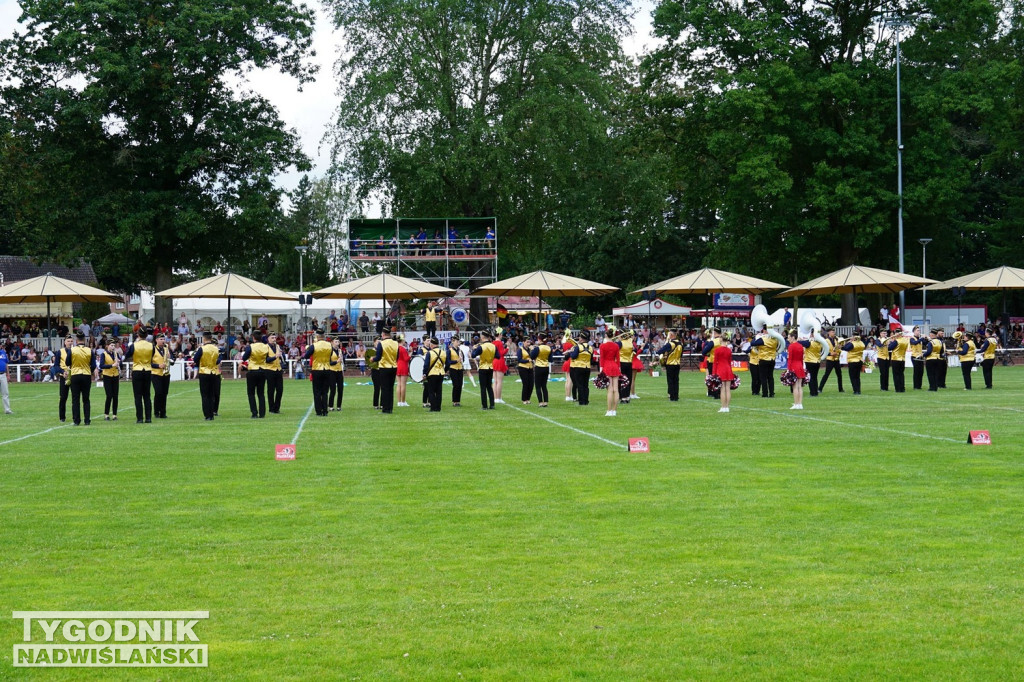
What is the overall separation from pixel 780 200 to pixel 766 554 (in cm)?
4078

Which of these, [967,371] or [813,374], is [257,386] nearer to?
[813,374]

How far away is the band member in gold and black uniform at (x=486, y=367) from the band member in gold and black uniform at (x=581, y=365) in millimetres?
1868

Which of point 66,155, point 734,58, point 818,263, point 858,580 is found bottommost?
point 858,580

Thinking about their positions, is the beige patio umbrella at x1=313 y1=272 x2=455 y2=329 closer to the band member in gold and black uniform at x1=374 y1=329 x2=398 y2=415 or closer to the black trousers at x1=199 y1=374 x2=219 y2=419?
the band member in gold and black uniform at x1=374 y1=329 x2=398 y2=415

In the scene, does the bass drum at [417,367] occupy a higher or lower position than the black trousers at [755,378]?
higher

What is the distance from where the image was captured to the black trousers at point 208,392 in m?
22.5

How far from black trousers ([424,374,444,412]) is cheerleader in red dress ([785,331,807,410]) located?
772 cm

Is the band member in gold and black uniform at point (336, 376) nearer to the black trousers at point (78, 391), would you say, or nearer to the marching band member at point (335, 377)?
the marching band member at point (335, 377)

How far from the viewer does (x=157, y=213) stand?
159ft

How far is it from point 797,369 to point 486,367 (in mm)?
7011

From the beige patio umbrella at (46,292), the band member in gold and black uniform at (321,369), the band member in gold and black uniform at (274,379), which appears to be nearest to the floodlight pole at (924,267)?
the band member in gold and black uniform at (321,369)

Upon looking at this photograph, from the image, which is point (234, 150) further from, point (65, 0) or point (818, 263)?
point (818, 263)

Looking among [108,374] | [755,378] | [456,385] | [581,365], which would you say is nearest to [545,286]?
[755,378]

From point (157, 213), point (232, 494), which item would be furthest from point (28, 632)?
point (157, 213)
